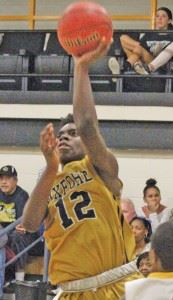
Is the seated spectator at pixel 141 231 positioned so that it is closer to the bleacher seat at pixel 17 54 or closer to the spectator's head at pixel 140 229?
→ the spectator's head at pixel 140 229

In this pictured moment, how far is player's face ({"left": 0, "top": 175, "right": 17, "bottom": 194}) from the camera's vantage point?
377 inches

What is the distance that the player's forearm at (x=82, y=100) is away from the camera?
14.8 ft

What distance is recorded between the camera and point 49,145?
14.6 ft

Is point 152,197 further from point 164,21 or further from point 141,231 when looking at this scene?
point 164,21

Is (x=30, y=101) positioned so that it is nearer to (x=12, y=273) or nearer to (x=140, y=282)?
(x=12, y=273)

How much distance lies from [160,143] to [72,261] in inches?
240

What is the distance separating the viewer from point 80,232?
4.68m

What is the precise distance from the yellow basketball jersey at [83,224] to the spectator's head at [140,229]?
3475 millimetres

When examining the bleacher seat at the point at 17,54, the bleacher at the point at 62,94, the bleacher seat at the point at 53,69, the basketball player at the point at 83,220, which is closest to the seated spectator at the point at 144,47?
the bleacher at the point at 62,94

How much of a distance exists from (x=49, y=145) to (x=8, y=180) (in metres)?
5.20

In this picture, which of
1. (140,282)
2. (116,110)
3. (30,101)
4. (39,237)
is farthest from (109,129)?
(140,282)

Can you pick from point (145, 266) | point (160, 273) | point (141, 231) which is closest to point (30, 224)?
point (160, 273)

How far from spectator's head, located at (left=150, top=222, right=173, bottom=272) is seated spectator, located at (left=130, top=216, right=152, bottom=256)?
4.38m

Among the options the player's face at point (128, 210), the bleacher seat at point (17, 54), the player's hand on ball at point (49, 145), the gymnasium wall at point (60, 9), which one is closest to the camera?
the player's hand on ball at point (49, 145)
